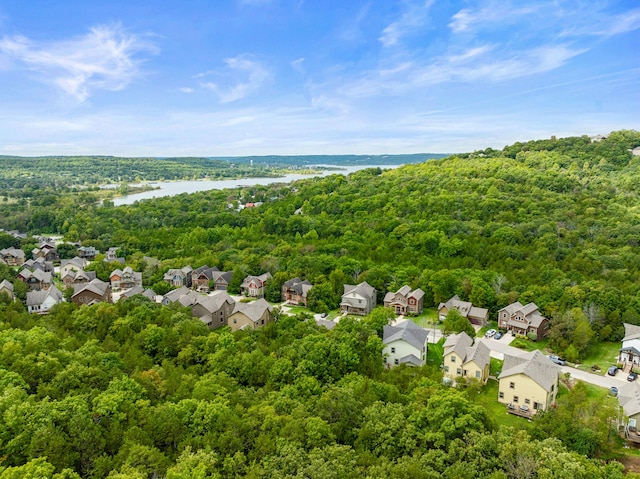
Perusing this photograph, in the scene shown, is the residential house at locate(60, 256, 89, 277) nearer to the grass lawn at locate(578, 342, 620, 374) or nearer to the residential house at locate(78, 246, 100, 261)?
the residential house at locate(78, 246, 100, 261)

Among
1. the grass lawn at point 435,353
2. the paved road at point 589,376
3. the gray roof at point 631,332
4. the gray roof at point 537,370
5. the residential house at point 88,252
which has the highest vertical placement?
the gray roof at point 537,370

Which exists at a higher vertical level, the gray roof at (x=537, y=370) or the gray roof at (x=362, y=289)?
the gray roof at (x=537, y=370)

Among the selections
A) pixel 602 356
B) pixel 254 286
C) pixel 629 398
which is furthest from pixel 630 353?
pixel 254 286

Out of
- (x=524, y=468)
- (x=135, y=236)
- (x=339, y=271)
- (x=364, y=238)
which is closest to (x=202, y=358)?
(x=524, y=468)

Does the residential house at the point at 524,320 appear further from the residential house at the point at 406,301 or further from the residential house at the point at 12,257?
the residential house at the point at 12,257

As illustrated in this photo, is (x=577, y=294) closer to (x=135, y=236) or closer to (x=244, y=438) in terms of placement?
(x=244, y=438)

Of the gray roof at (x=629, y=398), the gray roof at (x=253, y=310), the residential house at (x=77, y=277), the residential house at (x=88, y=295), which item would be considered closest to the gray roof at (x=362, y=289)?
the gray roof at (x=253, y=310)
